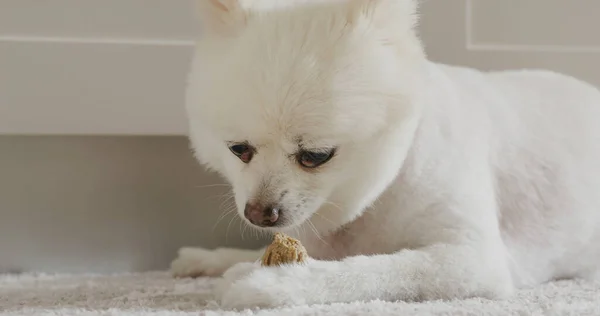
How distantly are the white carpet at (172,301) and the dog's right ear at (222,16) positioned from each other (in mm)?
413

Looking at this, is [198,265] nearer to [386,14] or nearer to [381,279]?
[381,279]

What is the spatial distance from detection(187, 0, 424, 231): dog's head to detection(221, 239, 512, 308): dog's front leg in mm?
92

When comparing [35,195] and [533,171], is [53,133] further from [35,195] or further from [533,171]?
[533,171]

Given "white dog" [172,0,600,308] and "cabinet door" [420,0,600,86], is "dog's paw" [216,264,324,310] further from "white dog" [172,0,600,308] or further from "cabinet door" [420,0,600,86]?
"cabinet door" [420,0,600,86]

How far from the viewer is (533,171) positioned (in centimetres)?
131

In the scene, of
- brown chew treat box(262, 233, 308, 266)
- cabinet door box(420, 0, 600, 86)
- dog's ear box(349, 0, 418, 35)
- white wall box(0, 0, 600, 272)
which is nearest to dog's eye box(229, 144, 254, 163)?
brown chew treat box(262, 233, 308, 266)

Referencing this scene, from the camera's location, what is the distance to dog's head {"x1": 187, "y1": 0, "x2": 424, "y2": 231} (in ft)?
3.21

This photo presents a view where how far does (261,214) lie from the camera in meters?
1.01

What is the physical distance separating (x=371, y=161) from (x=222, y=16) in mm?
319

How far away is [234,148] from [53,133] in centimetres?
67

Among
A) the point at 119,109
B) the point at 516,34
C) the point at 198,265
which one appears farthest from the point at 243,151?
the point at 516,34

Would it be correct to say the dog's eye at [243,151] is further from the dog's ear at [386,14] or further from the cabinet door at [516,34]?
the cabinet door at [516,34]

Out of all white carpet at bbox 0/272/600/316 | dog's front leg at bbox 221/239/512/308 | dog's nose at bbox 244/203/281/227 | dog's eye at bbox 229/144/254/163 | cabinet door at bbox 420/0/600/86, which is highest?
cabinet door at bbox 420/0/600/86

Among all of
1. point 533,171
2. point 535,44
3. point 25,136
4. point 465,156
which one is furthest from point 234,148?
point 535,44
